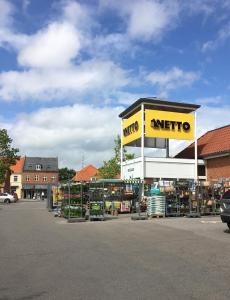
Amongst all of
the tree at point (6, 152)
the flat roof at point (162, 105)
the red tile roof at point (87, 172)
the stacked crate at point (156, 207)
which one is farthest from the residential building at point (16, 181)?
the stacked crate at point (156, 207)

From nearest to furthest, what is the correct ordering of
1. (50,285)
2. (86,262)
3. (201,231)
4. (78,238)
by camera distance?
(50,285)
(86,262)
(78,238)
(201,231)

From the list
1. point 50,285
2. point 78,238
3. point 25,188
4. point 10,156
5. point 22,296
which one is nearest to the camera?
point 22,296

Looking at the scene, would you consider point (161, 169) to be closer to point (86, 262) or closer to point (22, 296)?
point (86, 262)

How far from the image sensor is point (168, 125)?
119 feet

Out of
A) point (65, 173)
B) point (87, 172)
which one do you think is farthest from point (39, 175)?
point (65, 173)

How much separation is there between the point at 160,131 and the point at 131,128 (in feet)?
9.66

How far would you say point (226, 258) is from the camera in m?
10.6

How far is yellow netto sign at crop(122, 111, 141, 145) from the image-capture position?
118 ft

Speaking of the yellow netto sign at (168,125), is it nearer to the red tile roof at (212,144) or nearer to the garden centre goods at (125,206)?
the red tile roof at (212,144)

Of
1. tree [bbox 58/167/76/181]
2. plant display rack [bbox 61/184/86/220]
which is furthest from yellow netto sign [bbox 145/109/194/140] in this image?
tree [bbox 58/167/76/181]

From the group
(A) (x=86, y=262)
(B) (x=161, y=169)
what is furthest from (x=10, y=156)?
(A) (x=86, y=262)

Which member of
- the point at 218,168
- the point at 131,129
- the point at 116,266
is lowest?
the point at 116,266

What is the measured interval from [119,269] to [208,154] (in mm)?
28672

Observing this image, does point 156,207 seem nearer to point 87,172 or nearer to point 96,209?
point 96,209
